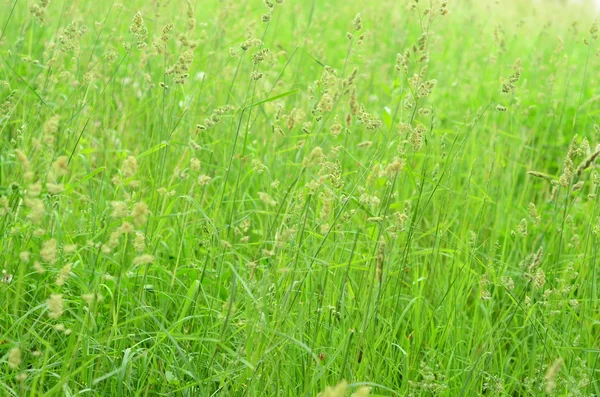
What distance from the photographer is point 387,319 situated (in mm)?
2094

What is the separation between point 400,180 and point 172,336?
1.36m

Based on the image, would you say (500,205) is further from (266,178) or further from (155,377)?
(155,377)

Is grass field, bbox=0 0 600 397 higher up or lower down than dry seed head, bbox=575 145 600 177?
lower down

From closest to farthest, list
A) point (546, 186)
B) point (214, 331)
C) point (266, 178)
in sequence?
point (214, 331), point (266, 178), point (546, 186)

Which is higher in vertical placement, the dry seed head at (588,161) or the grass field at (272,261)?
the dry seed head at (588,161)

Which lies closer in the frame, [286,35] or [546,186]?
[546,186]

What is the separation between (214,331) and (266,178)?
0.94 meters

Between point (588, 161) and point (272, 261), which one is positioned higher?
point (588, 161)

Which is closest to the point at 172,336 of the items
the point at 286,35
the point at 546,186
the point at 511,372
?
the point at 511,372

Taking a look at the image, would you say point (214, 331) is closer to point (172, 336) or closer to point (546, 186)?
point (172, 336)

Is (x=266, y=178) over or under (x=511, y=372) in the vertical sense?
over

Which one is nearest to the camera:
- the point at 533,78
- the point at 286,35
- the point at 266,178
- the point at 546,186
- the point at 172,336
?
the point at 172,336

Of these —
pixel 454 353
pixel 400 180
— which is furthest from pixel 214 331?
pixel 400 180

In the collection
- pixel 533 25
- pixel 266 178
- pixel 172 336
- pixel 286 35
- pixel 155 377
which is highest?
pixel 533 25
